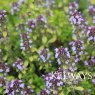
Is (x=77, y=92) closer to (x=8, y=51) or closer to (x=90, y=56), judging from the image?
(x=90, y=56)

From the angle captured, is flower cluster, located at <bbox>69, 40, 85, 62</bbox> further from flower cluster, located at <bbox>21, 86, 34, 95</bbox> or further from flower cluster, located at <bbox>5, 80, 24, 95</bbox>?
flower cluster, located at <bbox>5, 80, 24, 95</bbox>

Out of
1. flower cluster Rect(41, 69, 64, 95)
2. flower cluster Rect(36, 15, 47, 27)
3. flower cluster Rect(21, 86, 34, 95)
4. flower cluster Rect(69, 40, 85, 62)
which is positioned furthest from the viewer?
flower cluster Rect(36, 15, 47, 27)

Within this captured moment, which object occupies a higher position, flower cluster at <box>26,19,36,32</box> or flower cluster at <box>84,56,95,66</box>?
flower cluster at <box>26,19,36,32</box>

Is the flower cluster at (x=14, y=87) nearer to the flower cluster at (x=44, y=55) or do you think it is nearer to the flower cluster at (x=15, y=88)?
the flower cluster at (x=15, y=88)

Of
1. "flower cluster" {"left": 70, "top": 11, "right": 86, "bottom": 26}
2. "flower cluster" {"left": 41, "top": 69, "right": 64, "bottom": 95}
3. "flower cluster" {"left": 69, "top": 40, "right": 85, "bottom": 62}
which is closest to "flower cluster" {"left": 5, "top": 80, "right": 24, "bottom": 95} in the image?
"flower cluster" {"left": 41, "top": 69, "right": 64, "bottom": 95}

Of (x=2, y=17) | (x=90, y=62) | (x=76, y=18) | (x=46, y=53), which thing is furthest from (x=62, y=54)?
(x=2, y=17)

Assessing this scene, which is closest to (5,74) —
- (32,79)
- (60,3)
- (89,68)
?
(32,79)

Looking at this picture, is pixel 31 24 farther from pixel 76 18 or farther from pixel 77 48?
pixel 77 48
